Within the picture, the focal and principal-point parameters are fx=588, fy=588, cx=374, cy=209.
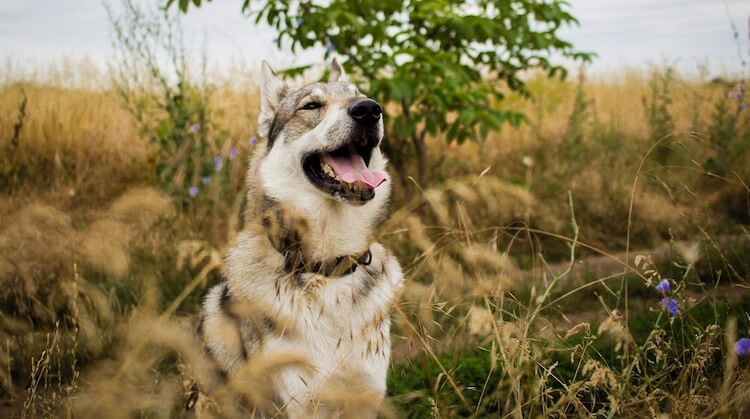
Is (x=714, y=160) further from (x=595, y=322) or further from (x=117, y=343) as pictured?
(x=117, y=343)

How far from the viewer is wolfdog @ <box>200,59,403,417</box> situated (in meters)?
2.40

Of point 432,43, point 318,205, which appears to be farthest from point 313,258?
point 432,43

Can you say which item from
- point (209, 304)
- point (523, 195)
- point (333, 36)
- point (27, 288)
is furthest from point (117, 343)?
point (333, 36)

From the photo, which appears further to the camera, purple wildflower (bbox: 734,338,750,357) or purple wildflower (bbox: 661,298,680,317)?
purple wildflower (bbox: 661,298,680,317)

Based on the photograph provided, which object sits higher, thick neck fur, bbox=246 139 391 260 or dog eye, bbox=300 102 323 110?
dog eye, bbox=300 102 323 110

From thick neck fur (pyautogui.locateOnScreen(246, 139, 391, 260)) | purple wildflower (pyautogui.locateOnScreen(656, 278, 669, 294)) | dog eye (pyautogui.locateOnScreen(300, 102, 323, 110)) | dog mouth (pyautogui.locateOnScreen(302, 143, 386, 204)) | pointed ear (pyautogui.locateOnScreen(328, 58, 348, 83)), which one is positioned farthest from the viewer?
pointed ear (pyautogui.locateOnScreen(328, 58, 348, 83))

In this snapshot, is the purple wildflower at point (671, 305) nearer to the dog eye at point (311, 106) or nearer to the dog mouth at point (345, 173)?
the dog mouth at point (345, 173)

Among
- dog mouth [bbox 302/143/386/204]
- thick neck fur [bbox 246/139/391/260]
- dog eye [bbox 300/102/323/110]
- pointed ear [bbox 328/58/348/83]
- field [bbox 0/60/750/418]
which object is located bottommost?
field [bbox 0/60/750/418]

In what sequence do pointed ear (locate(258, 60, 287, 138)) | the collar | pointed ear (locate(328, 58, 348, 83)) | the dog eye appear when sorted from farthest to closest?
pointed ear (locate(328, 58, 348, 83)) → pointed ear (locate(258, 60, 287, 138)) → the dog eye → the collar

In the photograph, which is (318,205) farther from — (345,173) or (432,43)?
(432,43)

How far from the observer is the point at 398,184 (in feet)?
21.9

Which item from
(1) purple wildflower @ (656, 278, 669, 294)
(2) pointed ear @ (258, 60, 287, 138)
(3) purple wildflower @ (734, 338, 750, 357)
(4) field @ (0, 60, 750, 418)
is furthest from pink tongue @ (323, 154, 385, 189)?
(3) purple wildflower @ (734, 338, 750, 357)

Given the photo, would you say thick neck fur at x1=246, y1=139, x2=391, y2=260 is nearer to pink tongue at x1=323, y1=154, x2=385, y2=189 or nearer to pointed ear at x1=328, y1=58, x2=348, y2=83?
pink tongue at x1=323, y1=154, x2=385, y2=189

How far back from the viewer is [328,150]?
288 centimetres
